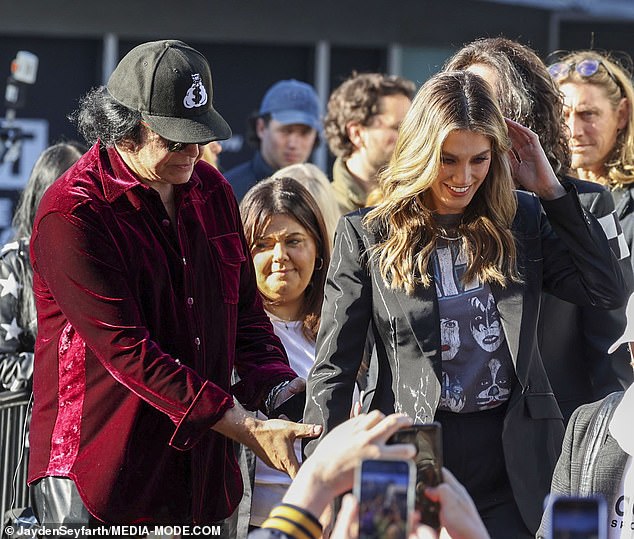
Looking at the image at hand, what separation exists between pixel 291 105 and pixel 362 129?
87 cm

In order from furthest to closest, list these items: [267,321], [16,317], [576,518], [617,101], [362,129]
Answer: [362,129] < [617,101] < [16,317] < [267,321] < [576,518]

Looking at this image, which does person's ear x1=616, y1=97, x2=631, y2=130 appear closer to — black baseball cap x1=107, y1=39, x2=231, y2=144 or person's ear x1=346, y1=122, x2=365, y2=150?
person's ear x1=346, y1=122, x2=365, y2=150

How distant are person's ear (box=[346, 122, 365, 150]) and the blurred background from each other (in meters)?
3.87

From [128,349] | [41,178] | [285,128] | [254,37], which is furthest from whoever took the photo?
[254,37]

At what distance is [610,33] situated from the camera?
11656 mm

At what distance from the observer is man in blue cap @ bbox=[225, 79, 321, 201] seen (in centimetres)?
676

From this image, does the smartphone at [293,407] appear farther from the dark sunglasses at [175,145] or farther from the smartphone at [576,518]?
the smartphone at [576,518]

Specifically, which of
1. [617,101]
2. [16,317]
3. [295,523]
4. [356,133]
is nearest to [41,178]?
[16,317]

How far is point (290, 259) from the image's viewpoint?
14.4 feet

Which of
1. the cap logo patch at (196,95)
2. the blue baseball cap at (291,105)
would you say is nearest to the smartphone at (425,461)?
the cap logo patch at (196,95)

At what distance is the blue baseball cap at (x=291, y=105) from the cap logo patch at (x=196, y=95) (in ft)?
11.5

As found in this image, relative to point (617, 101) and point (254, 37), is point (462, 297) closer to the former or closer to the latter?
point (617, 101)

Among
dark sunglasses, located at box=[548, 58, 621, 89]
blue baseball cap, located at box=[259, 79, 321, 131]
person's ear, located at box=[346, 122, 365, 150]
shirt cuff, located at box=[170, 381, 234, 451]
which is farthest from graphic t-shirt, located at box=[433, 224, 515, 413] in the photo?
blue baseball cap, located at box=[259, 79, 321, 131]

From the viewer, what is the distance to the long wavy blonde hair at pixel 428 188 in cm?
337
